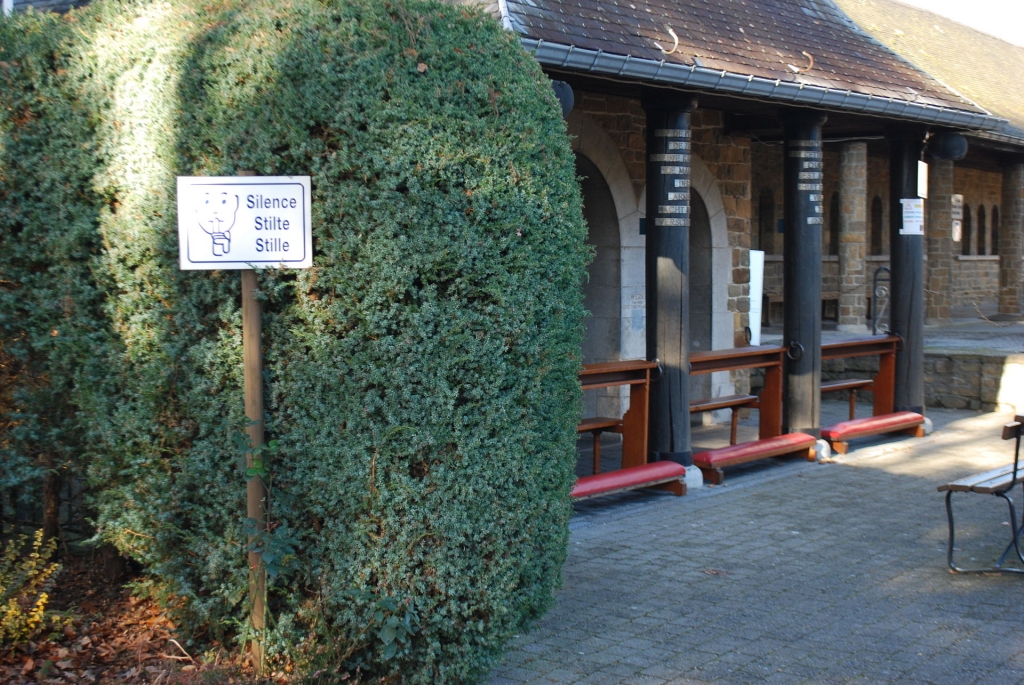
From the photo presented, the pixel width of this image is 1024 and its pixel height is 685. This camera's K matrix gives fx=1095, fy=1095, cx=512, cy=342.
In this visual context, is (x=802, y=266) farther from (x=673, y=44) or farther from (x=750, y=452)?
(x=673, y=44)

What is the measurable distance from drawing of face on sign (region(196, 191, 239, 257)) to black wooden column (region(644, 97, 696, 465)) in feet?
15.8

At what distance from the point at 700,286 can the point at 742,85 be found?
404 centimetres

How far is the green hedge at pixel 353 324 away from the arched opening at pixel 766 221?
1934 centimetres

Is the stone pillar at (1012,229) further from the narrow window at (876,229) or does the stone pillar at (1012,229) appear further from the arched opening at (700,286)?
the arched opening at (700,286)

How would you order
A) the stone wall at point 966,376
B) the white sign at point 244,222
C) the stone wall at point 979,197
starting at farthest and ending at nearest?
the stone wall at point 979,197 → the stone wall at point 966,376 → the white sign at point 244,222

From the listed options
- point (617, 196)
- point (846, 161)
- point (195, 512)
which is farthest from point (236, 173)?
point (846, 161)

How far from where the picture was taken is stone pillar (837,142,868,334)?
19906 millimetres

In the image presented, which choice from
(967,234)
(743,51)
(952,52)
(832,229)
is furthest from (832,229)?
(743,51)

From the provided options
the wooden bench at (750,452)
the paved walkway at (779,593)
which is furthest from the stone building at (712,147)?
the paved walkway at (779,593)

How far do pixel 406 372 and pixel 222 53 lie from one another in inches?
52.3

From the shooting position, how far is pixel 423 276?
3.85 meters

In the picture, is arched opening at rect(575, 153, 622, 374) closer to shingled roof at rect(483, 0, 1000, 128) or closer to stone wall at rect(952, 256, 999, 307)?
shingled roof at rect(483, 0, 1000, 128)

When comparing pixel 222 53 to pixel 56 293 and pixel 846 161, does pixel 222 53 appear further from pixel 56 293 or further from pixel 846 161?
pixel 846 161

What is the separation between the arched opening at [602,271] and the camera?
10.5 metres
